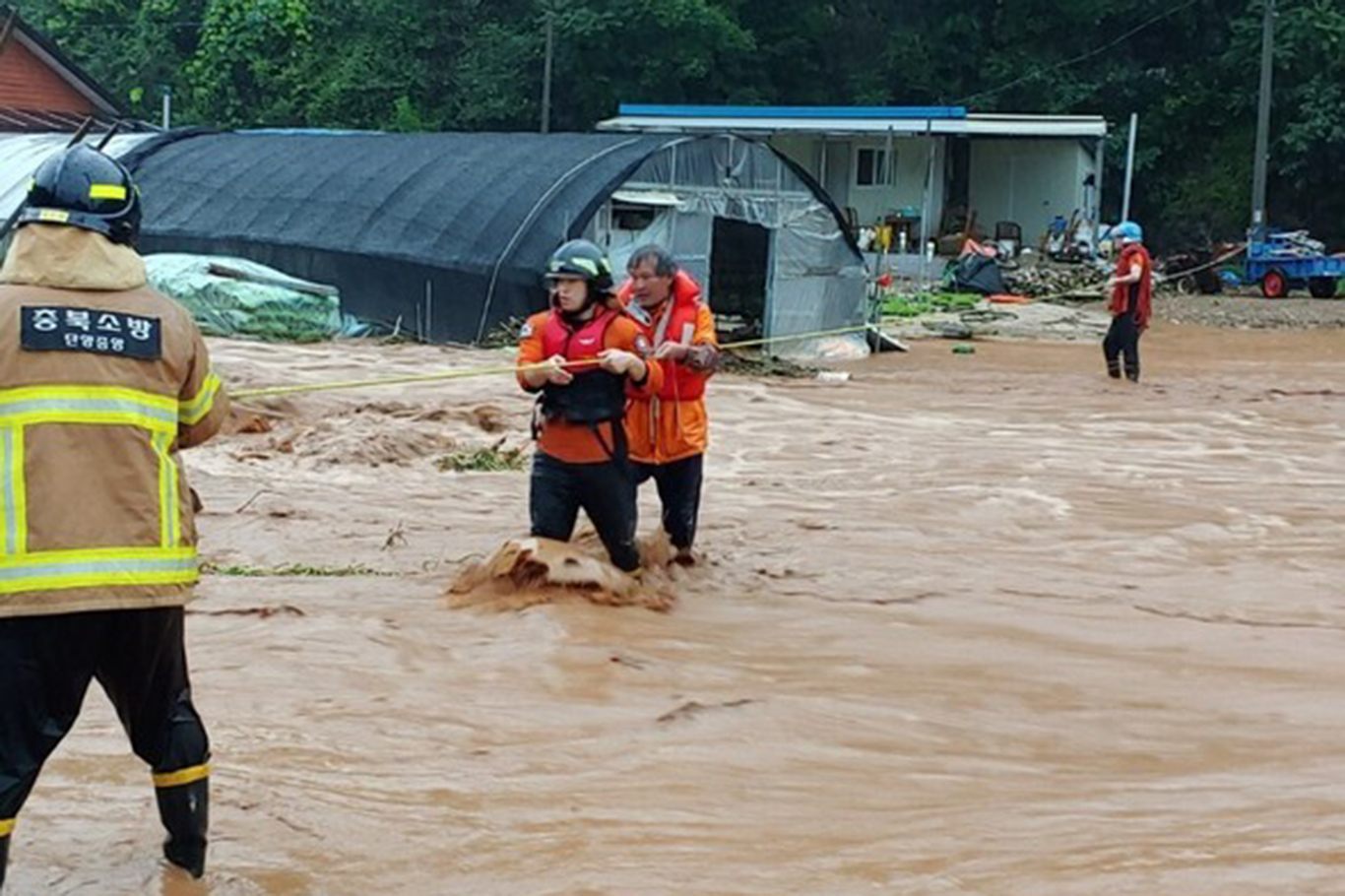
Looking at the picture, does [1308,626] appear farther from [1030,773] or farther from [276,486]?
[276,486]

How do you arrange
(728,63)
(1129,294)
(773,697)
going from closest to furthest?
(773,697)
(1129,294)
(728,63)

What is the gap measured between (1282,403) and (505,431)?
881cm

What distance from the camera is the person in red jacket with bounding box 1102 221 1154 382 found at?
57.7 ft

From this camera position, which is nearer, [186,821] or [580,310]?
[186,821]

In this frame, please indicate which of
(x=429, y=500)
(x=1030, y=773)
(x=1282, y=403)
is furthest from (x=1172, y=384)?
(x=1030, y=773)

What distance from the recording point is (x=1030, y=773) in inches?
217

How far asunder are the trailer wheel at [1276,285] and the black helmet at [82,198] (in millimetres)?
33065

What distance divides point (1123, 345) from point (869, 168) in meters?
24.2

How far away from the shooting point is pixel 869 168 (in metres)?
42.5

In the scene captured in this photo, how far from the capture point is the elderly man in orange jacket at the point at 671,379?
770 centimetres

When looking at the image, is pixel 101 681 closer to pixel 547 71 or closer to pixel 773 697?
pixel 773 697

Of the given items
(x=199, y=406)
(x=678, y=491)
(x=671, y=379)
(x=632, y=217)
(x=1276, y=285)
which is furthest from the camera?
(x=1276, y=285)

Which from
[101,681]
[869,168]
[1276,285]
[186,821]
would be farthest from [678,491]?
[869,168]

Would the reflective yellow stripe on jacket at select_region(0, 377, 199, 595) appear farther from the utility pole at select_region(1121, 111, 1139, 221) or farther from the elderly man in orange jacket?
the utility pole at select_region(1121, 111, 1139, 221)
